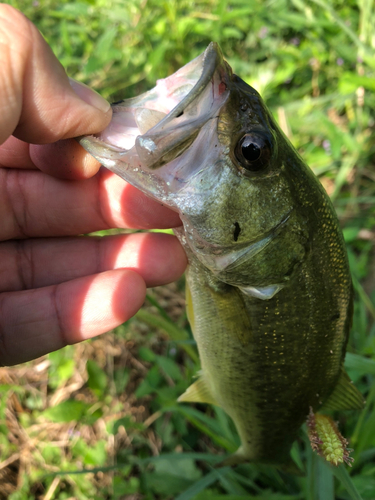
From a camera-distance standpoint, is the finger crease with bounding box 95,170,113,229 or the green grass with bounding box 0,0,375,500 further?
the green grass with bounding box 0,0,375,500

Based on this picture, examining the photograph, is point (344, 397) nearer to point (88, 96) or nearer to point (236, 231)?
point (236, 231)

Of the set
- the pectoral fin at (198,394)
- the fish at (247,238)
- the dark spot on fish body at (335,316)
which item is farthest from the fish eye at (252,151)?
the pectoral fin at (198,394)

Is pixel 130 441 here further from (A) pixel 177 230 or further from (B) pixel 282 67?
(B) pixel 282 67

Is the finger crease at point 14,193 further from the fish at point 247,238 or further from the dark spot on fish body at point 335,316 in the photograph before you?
the dark spot on fish body at point 335,316

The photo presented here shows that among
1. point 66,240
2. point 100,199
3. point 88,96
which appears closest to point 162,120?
point 88,96

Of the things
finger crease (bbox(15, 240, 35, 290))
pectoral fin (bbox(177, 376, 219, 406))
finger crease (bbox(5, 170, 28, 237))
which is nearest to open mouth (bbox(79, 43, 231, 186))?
finger crease (bbox(5, 170, 28, 237))

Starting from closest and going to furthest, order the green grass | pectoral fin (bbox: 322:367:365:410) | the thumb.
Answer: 1. the thumb
2. pectoral fin (bbox: 322:367:365:410)
3. the green grass

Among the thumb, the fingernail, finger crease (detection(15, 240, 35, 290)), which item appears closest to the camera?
the thumb

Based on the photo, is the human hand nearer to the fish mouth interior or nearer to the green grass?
the fish mouth interior
